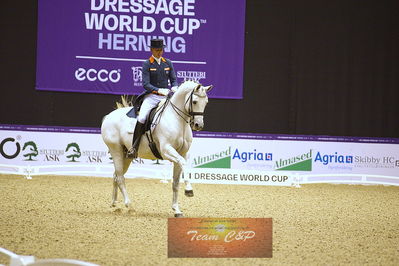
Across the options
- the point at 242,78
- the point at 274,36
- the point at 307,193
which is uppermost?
the point at 274,36

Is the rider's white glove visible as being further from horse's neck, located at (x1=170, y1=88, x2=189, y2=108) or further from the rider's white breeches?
the rider's white breeches

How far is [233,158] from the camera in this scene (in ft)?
53.8

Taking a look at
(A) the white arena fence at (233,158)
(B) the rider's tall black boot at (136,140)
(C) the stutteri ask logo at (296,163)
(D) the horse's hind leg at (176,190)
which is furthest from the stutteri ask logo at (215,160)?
(D) the horse's hind leg at (176,190)

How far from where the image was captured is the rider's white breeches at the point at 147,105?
9.79 metres

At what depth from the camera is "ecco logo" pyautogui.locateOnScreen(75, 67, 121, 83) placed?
17.4 m

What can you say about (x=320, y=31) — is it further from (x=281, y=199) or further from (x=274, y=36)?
(x=281, y=199)

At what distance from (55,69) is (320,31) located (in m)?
6.98

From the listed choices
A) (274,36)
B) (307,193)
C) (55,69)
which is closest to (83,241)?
(307,193)

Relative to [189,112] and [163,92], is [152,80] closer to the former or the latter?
[163,92]

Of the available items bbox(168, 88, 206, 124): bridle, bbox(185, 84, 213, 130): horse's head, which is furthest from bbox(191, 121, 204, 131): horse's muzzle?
bbox(168, 88, 206, 124): bridle

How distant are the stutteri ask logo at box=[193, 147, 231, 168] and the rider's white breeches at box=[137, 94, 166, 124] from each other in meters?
6.32

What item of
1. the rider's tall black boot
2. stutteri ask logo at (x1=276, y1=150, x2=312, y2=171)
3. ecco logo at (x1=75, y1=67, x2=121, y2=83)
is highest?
ecco logo at (x1=75, y1=67, x2=121, y2=83)

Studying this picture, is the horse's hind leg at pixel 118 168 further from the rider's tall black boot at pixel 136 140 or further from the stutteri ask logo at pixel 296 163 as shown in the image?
the stutteri ask logo at pixel 296 163

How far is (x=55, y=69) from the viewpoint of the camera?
56.9ft
